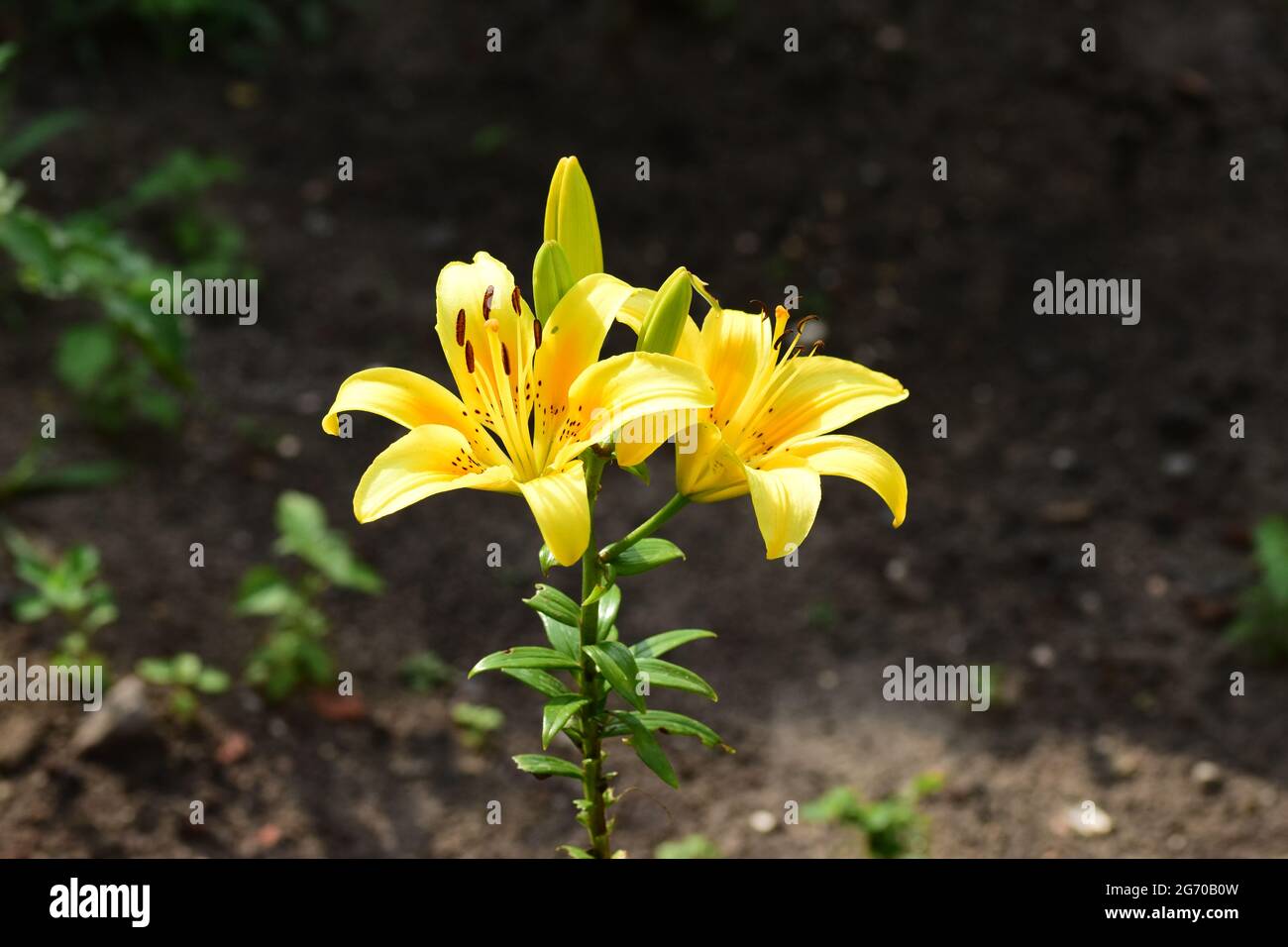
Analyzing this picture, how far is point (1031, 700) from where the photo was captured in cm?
360

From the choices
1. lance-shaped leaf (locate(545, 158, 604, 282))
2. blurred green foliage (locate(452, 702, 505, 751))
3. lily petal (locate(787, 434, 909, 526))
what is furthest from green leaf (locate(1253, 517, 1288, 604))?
lance-shaped leaf (locate(545, 158, 604, 282))

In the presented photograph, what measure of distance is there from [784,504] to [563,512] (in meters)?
0.23

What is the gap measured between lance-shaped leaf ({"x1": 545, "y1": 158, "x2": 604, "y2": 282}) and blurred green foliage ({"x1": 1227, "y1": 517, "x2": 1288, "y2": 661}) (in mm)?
2670

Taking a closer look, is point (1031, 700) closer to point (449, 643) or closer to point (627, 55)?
point (449, 643)

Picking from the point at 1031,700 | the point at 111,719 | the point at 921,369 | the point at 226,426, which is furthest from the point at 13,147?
the point at 1031,700

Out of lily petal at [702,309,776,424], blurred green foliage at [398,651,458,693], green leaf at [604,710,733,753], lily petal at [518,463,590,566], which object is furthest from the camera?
blurred green foliage at [398,651,458,693]

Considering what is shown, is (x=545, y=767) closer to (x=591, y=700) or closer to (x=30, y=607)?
(x=591, y=700)

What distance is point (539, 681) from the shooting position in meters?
1.67

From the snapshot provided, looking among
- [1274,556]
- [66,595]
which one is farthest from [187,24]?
[1274,556]

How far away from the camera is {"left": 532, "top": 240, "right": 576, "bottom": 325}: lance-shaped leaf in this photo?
1.44m

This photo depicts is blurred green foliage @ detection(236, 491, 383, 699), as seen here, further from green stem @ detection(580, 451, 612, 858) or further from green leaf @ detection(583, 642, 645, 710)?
green leaf @ detection(583, 642, 645, 710)
